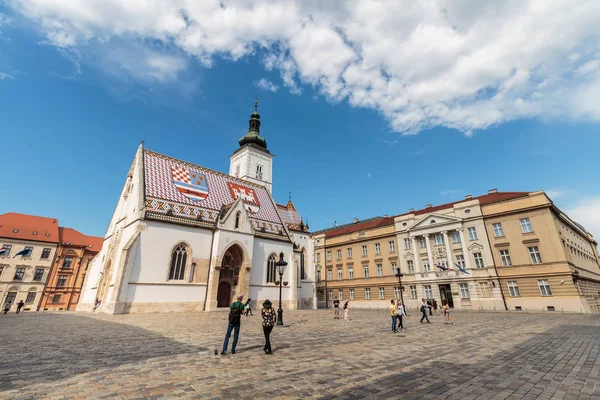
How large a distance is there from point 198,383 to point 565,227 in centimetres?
4542

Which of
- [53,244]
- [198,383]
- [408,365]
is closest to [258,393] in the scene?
[198,383]

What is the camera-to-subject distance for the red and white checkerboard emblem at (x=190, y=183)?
2867 cm

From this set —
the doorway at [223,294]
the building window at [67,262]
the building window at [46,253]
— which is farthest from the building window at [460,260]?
the building window at [46,253]

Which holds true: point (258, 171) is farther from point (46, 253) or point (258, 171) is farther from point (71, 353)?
point (71, 353)

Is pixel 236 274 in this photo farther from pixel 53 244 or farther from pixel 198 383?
pixel 53 244

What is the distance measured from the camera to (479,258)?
32.6 metres

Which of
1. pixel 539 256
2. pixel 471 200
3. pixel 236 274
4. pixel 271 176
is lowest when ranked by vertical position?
pixel 236 274

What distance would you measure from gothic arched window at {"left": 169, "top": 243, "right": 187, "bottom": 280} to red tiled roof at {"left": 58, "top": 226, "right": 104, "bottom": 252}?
104 feet

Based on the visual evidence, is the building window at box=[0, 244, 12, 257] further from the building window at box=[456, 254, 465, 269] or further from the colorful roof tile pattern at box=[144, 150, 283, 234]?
the building window at box=[456, 254, 465, 269]

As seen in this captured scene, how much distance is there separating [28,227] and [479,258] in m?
63.7

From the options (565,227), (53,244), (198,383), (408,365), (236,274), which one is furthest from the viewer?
(53,244)

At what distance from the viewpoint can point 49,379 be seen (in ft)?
17.2

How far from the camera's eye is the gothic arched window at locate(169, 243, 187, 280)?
2412 cm

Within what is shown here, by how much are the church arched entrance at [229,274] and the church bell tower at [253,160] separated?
1998 cm
